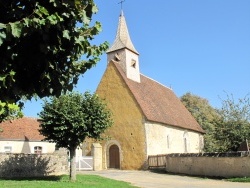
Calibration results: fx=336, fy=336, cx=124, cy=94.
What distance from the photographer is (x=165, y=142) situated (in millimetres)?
36031

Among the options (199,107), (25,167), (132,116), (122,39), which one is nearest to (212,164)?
(132,116)

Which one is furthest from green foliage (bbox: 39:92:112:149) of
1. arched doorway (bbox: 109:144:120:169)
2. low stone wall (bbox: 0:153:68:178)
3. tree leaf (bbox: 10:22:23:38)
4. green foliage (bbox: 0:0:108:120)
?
tree leaf (bbox: 10:22:23:38)

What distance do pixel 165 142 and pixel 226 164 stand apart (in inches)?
506

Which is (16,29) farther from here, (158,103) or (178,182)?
(158,103)

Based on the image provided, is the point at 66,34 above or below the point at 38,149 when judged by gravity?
above

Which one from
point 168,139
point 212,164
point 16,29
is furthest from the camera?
point 168,139

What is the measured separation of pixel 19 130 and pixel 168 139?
1703 cm

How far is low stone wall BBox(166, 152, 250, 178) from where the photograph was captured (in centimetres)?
2252

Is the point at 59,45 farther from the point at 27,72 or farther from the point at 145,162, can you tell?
the point at 145,162

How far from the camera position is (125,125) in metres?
33.8

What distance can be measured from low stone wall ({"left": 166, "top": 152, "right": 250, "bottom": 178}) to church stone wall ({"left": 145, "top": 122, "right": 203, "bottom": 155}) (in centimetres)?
470

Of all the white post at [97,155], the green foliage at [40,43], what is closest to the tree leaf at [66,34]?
the green foliage at [40,43]

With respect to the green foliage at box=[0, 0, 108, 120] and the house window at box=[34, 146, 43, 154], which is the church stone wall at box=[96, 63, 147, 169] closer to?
the house window at box=[34, 146, 43, 154]

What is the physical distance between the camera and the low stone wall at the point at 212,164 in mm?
22516
